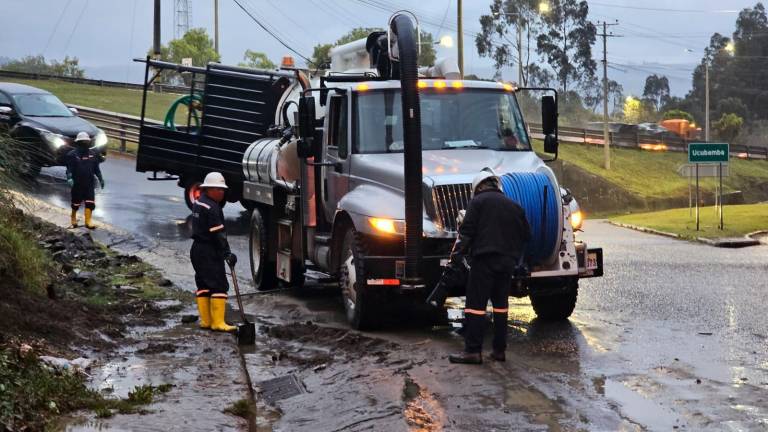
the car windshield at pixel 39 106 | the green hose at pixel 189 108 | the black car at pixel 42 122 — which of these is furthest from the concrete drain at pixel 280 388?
the car windshield at pixel 39 106

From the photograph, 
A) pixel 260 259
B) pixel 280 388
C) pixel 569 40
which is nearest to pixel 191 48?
pixel 569 40

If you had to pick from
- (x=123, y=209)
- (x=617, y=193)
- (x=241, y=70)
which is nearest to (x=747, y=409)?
(x=241, y=70)

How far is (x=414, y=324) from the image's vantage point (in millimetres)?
11367

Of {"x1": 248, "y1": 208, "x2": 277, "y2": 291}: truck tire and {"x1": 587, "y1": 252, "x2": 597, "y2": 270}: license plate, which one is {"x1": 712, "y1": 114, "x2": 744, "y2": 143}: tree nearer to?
{"x1": 248, "y1": 208, "x2": 277, "y2": 291}: truck tire

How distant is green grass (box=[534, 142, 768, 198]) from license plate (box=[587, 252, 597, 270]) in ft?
125

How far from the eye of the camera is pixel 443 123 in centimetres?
1153

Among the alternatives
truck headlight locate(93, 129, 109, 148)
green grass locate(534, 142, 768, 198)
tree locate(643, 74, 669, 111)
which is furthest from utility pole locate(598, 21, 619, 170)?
tree locate(643, 74, 669, 111)

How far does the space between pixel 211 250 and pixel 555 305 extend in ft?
12.6

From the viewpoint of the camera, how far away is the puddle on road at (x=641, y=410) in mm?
7246

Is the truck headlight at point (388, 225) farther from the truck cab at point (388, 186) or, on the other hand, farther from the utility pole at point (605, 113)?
the utility pole at point (605, 113)

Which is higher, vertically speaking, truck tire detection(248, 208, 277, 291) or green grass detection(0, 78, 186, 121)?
green grass detection(0, 78, 186, 121)

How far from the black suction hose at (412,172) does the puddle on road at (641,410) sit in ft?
7.96

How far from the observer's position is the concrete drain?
873cm

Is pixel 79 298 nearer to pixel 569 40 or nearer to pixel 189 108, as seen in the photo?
pixel 189 108
